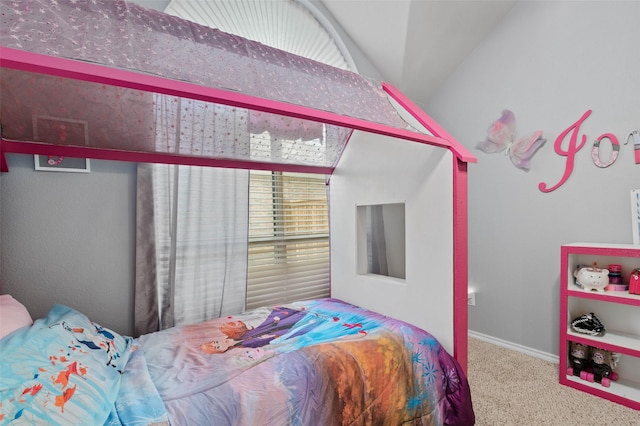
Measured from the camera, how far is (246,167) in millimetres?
1945

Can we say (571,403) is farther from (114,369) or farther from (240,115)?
(240,115)

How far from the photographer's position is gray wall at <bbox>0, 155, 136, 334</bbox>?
144 centimetres

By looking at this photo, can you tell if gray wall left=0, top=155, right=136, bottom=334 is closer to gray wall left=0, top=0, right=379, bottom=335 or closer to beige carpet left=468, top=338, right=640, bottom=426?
gray wall left=0, top=0, right=379, bottom=335

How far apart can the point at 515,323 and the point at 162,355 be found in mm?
2433

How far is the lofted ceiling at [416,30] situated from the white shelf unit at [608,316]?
1.71 metres

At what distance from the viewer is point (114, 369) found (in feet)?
3.43

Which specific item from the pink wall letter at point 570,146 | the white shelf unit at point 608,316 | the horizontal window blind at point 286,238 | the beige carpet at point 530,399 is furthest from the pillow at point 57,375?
the pink wall letter at point 570,146

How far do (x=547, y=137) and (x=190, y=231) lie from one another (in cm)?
247

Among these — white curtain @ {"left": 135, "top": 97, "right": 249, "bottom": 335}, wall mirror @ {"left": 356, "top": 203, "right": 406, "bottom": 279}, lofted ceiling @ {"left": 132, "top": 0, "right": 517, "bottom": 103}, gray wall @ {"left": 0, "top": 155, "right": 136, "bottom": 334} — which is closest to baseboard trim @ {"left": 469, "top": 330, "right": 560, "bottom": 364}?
wall mirror @ {"left": 356, "top": 203, "right": 406, "bottom": 279}

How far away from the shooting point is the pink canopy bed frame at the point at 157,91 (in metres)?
0.71

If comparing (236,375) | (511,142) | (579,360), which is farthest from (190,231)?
(579,360)

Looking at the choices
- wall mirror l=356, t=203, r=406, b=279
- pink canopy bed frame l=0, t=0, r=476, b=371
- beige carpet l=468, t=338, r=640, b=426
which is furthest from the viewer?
wall mirror l=356, t=203, r=406, b=279

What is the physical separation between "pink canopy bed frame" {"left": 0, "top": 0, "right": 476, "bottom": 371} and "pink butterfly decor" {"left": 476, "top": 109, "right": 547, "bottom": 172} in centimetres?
117

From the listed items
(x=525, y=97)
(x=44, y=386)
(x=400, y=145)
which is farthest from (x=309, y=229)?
(x=525, y=97)
